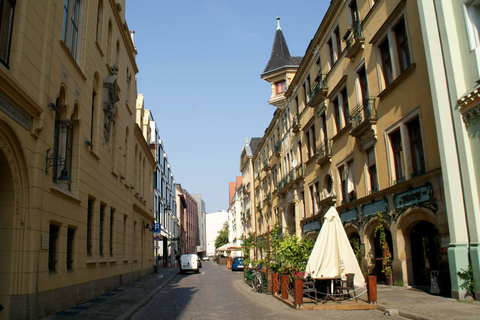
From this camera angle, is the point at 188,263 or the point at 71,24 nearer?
the point at 71,24

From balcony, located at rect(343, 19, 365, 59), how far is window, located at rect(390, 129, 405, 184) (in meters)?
4.88

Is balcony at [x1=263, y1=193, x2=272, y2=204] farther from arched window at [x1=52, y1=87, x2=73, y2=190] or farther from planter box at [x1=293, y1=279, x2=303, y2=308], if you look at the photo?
arched window at [x1=52, y1=87, x2=73, y2=190]

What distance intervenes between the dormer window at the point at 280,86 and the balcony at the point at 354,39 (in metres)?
15.3

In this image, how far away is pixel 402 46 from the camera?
16.0m

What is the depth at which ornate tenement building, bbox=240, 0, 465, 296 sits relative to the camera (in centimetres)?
1426

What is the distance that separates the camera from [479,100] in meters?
11.6

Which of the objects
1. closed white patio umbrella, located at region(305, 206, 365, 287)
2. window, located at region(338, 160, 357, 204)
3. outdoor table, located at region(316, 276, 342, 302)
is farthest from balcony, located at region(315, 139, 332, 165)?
outdoor table, located at region(316, 276, 342, 302)

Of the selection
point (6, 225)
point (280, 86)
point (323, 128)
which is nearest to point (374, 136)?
point (323, 128)

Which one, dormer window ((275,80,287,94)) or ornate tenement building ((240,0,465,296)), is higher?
dormer window ((275,80,287,94))

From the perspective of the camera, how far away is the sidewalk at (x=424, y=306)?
30.9 ft

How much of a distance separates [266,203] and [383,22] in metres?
30.7

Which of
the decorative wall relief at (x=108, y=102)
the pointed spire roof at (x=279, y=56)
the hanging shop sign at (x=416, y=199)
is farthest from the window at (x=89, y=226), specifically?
the pointed spire roof at (x=279, y=56)

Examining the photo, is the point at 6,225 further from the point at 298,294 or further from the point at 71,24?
the point at 298,294

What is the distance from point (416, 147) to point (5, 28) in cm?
1322
